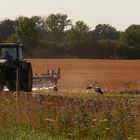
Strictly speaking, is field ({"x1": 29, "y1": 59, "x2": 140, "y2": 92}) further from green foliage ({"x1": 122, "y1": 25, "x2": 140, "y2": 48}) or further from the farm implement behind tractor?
green foliage ({"x1": 122, "y1": 25, "x2": 140, "y2": 48})

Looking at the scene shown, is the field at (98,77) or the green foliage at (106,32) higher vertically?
the green foliage at (106,32)

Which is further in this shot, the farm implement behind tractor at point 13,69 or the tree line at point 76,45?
the tree line at point 76,45

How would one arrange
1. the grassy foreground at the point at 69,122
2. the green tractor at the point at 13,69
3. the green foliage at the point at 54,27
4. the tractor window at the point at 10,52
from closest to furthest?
the grassy foreground at the point at 69,122 < the green tractor at the point at 13,69 < the tractor window at the point at 10,52 < the green foliage at the point at 54,27

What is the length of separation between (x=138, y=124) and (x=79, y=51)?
87.1m

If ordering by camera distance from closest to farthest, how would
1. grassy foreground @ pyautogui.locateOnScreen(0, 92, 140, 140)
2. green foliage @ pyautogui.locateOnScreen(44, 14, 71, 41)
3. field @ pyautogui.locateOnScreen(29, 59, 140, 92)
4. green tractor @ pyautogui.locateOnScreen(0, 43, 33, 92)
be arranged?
grassy foreground @ pyautogui.locateOnScreen(0, 92, 140, 140) → green tractor @ pyautogui.locateOnScreen(0, 43, 33, 92) → field @ pyautogui.locateOnScreen(29, 59, 140, 92) → green foliage @ pyautogui.locateOnScreen(44, 14, 71, 41)

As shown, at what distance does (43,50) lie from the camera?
93.9 metres

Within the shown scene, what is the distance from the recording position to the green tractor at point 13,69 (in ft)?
75.3

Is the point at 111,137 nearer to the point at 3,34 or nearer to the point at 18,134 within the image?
the point at 18,134

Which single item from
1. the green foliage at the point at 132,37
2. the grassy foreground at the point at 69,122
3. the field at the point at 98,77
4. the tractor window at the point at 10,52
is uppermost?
the green foliage at the point at 132,37

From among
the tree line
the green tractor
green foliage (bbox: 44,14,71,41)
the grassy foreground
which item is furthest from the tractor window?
green foliage (bbox: 44,14,71,41)

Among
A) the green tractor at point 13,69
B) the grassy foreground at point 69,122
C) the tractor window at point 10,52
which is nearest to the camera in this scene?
the grassy foreground at point 69,122

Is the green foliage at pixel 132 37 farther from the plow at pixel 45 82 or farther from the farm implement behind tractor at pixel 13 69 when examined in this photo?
the farm implement behind tractor at pixel 13 69

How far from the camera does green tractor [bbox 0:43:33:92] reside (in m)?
22.9

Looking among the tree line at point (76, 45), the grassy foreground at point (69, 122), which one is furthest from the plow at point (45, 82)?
the tree line at point (76, 45)
